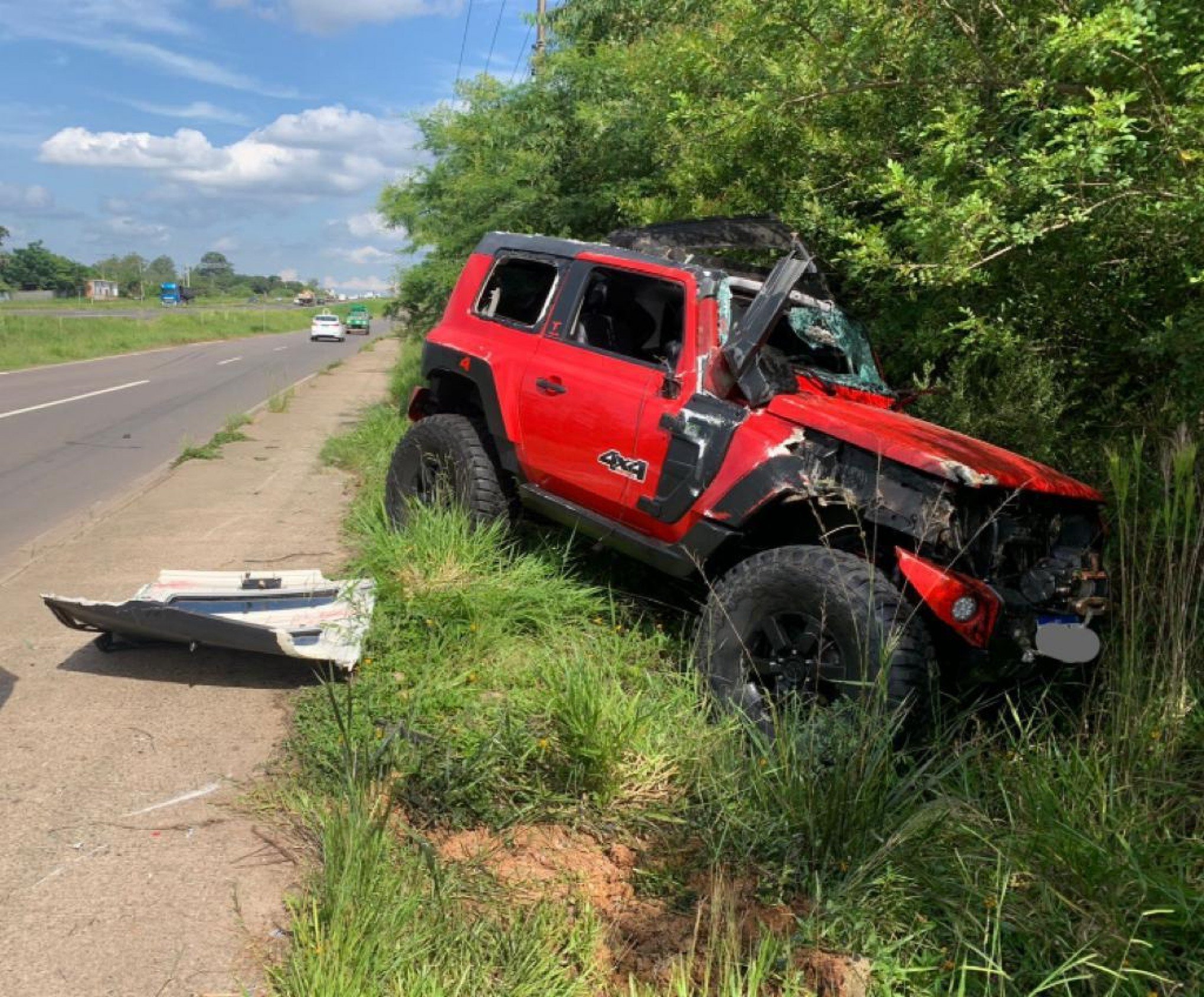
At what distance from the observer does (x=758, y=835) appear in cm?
290

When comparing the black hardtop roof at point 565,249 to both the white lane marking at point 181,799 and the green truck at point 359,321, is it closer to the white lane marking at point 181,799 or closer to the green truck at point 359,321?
the white lane marking at point 181,799

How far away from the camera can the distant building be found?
113 meters

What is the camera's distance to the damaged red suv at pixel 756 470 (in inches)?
137

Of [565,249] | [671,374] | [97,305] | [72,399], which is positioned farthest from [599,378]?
[97,305]

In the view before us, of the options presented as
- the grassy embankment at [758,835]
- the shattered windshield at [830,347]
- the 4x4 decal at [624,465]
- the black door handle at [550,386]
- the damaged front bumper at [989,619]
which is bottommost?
the grassy embankment at [758,835]

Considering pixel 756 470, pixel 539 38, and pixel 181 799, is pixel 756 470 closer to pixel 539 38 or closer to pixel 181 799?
pixel 181 799

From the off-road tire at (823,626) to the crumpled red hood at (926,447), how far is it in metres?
0.44

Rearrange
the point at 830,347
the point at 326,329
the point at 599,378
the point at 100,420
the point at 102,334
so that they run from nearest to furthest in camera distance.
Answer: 1. the point at 599,378
2. the point at 830,347
3. the point at 100,420
4. the point at 102,334
5. the point at 326,329

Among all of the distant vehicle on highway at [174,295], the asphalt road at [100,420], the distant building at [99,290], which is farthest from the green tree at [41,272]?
the asphalt road at [100,420]

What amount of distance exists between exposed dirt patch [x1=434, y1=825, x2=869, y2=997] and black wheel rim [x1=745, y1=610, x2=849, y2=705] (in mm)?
861

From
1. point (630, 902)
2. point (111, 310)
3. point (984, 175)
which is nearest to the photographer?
point (630, 902)

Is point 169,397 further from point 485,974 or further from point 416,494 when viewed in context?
point 485,974

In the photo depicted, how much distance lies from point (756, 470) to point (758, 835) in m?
1.53

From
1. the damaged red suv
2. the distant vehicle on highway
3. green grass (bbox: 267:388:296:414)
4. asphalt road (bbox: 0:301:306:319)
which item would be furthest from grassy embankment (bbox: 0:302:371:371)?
the distant vehicle on highway
